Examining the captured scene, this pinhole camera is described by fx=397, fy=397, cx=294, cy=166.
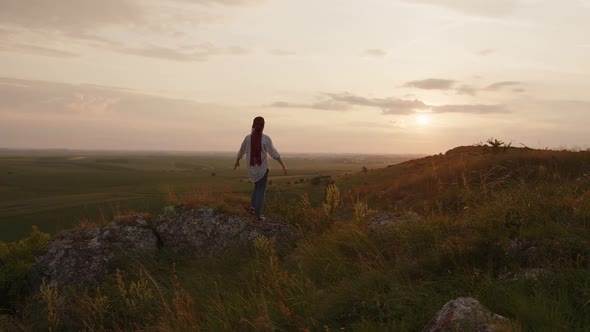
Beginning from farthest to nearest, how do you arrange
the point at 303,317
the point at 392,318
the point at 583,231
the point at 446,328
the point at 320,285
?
1. the point at 320,285
2. the point at 583,231
3. the point at 303,317
4. the point at 392,318
5. the point at 446,328

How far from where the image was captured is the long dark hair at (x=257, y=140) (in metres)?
9.36

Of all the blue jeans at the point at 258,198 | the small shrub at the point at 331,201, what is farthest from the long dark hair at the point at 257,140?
the small shrub at the point at 331,201

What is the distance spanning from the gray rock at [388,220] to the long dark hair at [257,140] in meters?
3.21

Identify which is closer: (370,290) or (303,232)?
(370,290)

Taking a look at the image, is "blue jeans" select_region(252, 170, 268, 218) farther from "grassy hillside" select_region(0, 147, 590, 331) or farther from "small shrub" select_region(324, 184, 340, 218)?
"grassy hillside" select_region(0, 147, 590, 331)

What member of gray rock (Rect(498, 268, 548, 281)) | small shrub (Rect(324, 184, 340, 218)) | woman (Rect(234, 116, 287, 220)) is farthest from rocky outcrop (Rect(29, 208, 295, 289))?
gray rock (Rect(498, 268, 548, 281))

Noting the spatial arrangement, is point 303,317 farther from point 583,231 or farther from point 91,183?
point 91,183

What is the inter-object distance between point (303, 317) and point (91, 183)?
253ft

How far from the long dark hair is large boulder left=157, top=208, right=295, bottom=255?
4.79 feet

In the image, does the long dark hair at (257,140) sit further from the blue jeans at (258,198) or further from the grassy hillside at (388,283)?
the grassy hillside at (388,283)

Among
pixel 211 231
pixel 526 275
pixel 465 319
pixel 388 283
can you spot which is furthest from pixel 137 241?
pixel 526 275

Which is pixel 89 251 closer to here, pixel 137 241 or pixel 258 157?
pixel 137 241

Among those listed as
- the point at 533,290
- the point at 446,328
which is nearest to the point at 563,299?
the point at 533,290

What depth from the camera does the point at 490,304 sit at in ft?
11.6
